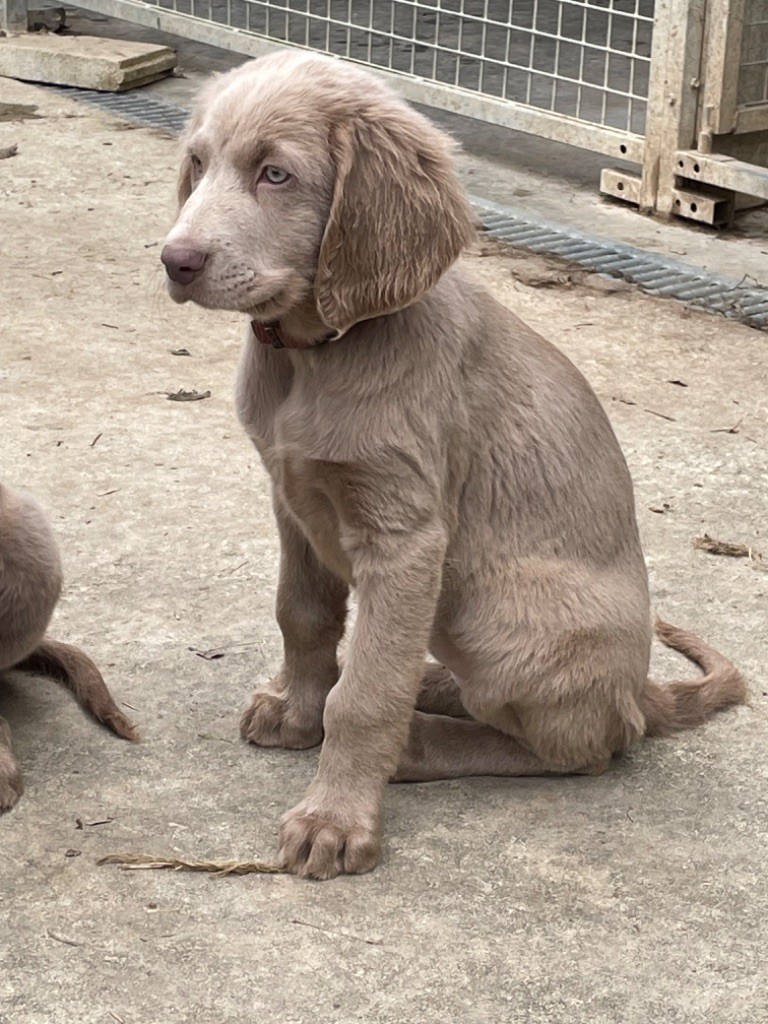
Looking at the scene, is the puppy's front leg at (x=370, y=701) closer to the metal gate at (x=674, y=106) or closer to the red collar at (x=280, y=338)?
the red collar at (x=280, y=338)

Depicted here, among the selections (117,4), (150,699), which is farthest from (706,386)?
(117,4)

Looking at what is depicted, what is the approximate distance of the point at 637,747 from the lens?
3.11 meters

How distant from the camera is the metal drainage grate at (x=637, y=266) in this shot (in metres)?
5.62

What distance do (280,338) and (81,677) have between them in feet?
2.97

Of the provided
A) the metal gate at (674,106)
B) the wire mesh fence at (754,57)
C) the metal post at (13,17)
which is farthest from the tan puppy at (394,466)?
the metal post at (13,17)

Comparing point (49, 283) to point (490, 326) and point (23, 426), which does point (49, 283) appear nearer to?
point (23, 426)

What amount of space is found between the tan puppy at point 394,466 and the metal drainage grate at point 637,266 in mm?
2799

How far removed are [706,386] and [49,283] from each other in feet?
8.03

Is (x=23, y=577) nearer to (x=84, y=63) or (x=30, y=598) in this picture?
(x=30, y=598)

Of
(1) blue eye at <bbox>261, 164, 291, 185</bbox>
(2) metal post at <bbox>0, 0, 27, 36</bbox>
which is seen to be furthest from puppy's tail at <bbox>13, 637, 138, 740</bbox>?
(2) metal post at <bbox>0, 0, 27, 36</bbox>

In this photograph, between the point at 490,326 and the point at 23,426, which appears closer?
the point at 490,326

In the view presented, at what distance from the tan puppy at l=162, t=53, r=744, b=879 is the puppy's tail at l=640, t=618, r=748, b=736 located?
0.01 meters

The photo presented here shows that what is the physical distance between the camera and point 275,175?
8.36 ft

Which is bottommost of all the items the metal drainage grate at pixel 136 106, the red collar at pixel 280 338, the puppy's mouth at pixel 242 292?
the metal drainage grate at pixel 136 106
